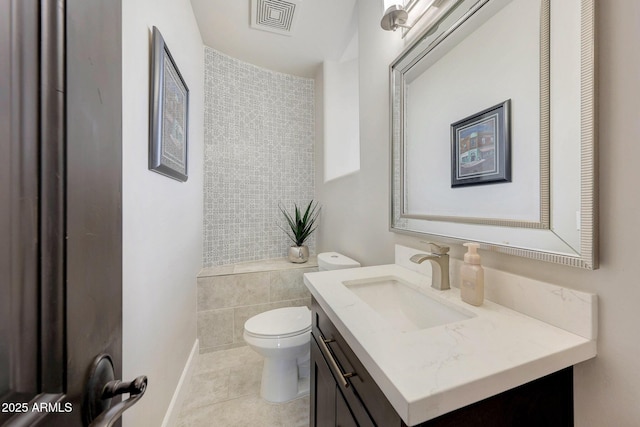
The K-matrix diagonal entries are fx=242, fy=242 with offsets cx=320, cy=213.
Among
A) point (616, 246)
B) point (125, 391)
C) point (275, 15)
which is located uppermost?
point (275, 15)

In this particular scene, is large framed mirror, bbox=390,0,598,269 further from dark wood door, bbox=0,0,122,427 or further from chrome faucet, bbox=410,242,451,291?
dark wood door, bbox=0,0,122,427

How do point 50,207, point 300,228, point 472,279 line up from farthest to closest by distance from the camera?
point 300,228, point 472,279, point 50,207

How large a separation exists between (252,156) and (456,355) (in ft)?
7.76

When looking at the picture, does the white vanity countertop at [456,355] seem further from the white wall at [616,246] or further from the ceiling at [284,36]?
the ceiling at [284,36]

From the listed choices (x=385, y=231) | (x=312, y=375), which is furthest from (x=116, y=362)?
(x=385, y=231)

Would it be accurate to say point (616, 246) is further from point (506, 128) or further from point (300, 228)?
point (300, 228)

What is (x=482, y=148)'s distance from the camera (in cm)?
87

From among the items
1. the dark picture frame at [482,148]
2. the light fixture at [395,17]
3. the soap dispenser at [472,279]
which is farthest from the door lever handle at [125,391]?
the light fixture at [395,17]

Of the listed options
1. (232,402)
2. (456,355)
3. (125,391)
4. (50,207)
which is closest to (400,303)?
(456,355)

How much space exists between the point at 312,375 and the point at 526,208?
3.33 feet

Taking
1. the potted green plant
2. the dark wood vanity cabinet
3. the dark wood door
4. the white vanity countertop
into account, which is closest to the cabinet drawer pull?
the dark wood vanity cabinet

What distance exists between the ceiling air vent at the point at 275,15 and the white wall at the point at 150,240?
17.9 inches

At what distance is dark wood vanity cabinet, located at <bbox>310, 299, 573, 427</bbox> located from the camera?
1.67ft

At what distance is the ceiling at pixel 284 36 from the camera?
68.5 inches
